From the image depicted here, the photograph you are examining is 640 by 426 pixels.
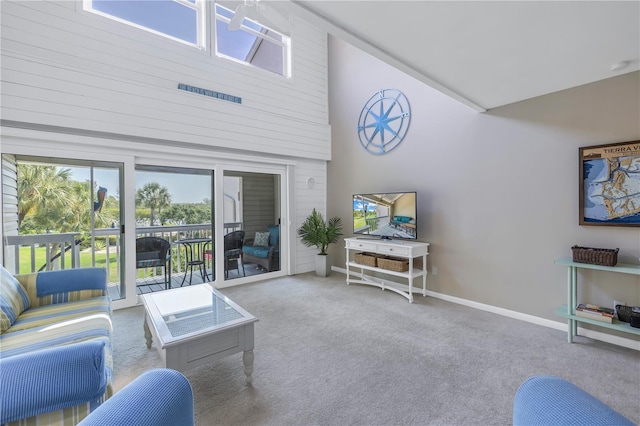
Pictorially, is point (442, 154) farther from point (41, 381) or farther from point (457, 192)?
point (41, 381)

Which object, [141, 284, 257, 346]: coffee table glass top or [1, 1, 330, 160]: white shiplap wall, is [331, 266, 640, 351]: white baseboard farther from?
[1, 1, 330, 160]: white shiplap wall

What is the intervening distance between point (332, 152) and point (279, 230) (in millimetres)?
1798

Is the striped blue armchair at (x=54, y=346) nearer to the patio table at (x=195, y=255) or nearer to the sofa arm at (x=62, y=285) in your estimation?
the sofa arm at (x=62, y=285)

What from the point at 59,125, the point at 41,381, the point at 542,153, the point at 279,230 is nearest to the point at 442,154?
the point at 542,153

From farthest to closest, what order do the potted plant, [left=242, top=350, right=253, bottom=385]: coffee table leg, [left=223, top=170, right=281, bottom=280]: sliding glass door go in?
the potted plant
[left=223, top=170, right=281, bottom=280]: sliding glass door
[left=242, top=350, right=253, bottom=385]: coffee table leg

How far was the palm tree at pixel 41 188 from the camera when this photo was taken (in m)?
3.05

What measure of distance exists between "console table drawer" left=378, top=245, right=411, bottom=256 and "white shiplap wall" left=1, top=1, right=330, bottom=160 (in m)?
2.22

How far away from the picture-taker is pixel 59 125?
10.0 ft

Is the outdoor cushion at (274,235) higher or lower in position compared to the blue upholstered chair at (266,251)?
higher

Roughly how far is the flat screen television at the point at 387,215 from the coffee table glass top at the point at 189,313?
249cm

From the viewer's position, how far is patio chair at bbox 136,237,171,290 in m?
3.76

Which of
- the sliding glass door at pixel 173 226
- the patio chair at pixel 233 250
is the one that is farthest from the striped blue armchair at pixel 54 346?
→ the patio chair at pixel 233 250

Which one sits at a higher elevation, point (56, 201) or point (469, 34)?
point (469, 34)

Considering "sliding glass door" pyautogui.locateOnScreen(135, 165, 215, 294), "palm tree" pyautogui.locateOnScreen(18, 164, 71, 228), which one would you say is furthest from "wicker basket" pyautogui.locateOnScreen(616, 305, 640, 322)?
"palm tree" pyautogui.locateOnScreen(18, 164, 71, 228)
